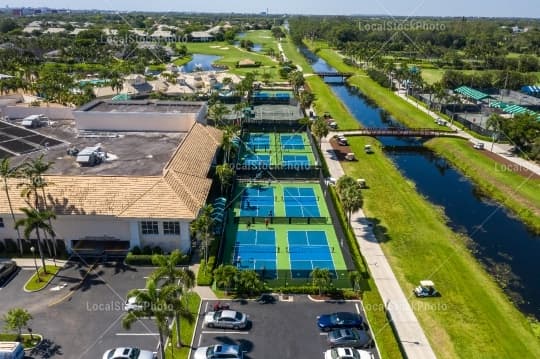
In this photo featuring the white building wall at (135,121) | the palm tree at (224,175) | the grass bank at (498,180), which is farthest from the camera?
the white building wall at (135,121)

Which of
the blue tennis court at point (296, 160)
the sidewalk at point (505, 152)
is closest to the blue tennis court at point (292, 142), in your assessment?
the blue tennis court at point (296, 160)

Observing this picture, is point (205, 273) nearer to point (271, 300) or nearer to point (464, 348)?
point (271, 300)

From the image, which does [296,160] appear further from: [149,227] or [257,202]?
[149,227]

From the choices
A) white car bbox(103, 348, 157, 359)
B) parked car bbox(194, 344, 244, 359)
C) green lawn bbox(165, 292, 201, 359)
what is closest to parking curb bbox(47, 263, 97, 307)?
white car bbox(103, 348, 157, 359)

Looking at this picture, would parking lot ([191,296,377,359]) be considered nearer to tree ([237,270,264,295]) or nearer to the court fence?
tree ([237,270,264,295])

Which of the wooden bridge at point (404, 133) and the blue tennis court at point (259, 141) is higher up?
the wooden bridge at point (404, 133)

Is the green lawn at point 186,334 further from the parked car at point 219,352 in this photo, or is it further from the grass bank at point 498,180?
the grass bank at point 498,180
